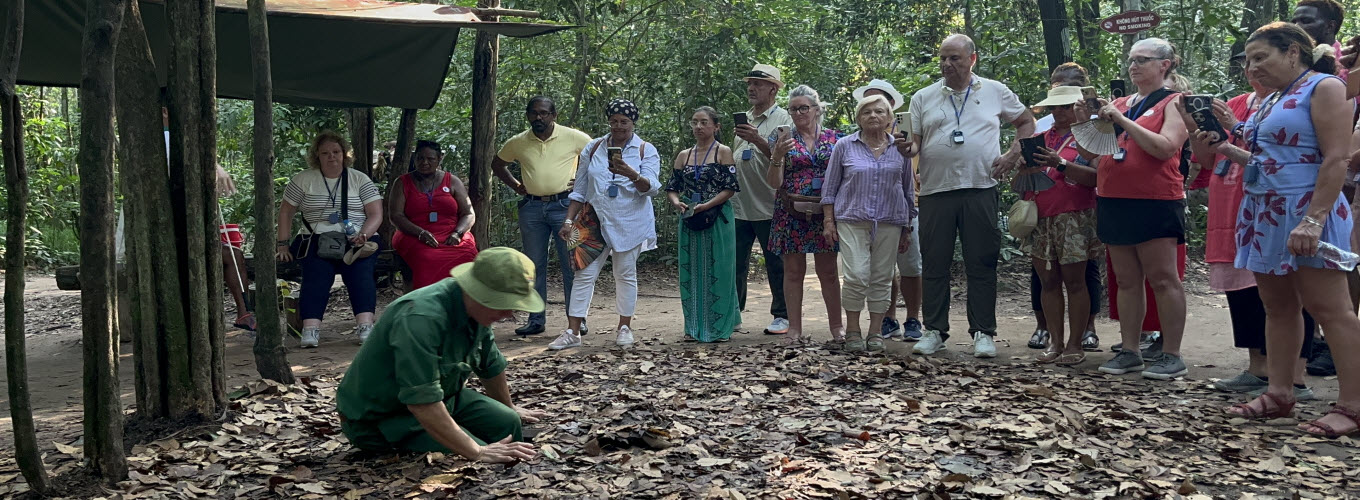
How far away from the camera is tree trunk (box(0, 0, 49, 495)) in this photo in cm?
339

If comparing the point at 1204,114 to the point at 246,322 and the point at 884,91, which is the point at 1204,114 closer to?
the point at 884,91

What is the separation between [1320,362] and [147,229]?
582 centimetres

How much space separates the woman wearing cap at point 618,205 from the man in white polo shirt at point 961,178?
181 cm

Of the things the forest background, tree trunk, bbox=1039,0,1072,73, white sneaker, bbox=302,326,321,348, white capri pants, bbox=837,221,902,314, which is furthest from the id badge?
the forest background

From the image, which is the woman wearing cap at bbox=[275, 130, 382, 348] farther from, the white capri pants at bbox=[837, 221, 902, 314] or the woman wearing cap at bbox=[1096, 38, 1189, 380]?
the woman wearing cap at bbox=[1096, 38, 1189, 380]

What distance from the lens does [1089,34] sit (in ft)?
34.5

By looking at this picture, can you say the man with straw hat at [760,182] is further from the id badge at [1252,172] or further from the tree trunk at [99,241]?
the tree trunk at [99,241]

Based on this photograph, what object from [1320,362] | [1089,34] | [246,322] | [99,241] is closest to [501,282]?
[99,241]

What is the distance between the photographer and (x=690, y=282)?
7.22 m

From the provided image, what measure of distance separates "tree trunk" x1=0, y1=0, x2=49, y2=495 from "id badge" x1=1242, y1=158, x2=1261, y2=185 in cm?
477

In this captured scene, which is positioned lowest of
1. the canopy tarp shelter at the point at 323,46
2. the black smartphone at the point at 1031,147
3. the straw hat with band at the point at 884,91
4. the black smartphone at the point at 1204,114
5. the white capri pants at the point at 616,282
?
the white capri pants at the point at 616,282

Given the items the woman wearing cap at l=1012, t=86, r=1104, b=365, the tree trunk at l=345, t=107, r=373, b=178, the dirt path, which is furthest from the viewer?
the tree trunk at l=345, t=107, r=373, b=178

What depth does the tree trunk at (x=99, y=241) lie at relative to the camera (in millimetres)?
3703

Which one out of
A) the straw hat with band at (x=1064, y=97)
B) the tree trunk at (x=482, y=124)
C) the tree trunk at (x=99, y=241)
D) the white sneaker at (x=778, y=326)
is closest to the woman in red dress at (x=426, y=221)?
the tree trunk at (x=482, y=124)
